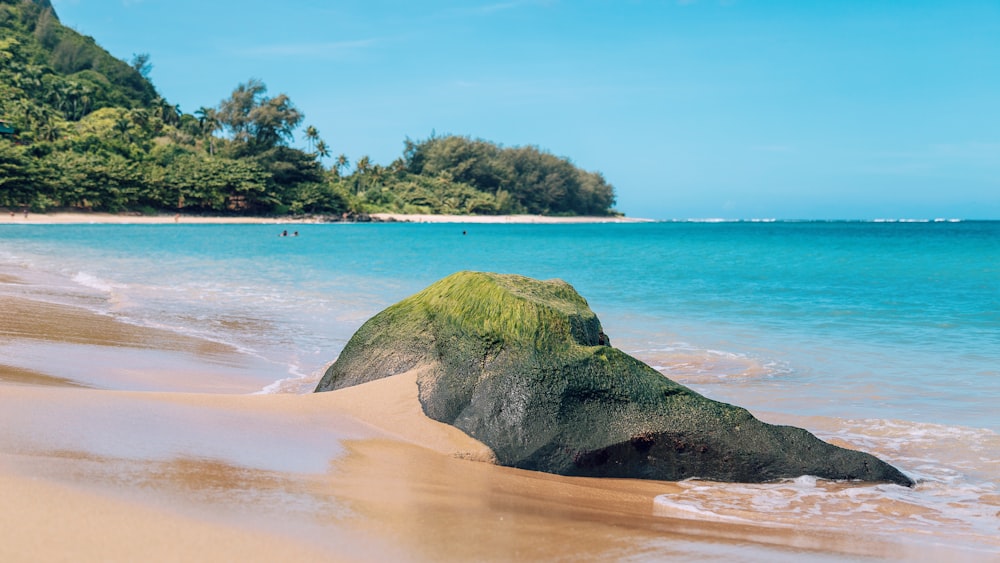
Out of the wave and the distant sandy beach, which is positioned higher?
the distant sandy beach

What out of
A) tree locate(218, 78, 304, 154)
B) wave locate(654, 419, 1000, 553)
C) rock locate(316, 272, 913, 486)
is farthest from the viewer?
tree locate(218, 78, 304, 154)

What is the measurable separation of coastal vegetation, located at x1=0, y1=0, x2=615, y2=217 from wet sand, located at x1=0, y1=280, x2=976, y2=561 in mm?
Answer: 69078

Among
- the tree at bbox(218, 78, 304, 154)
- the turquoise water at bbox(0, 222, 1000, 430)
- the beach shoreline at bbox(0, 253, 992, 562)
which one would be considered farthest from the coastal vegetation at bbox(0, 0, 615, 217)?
the beach shoreline at bbox(0, 253, 992, 562)

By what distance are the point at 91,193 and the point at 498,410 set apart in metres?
74.2

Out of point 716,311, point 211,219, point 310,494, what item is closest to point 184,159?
point 211,219

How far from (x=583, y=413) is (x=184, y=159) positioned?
82.6 meters

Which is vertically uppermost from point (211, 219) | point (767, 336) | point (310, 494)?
point (211, 219)

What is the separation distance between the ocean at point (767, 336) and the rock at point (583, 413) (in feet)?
0.56

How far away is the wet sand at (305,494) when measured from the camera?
9.81 ft

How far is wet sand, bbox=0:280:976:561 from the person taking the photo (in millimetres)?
2990

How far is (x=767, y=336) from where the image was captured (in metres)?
A: 12.1

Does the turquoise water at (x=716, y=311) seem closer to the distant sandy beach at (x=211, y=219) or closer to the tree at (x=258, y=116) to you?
the distant sandy beach at (x=211, y=219)

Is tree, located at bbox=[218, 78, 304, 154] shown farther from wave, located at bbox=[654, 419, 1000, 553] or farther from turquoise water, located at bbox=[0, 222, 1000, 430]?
wave, located at bbox=[654, 419, 1000, 553]

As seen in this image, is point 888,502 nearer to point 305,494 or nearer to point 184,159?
point 305,494
